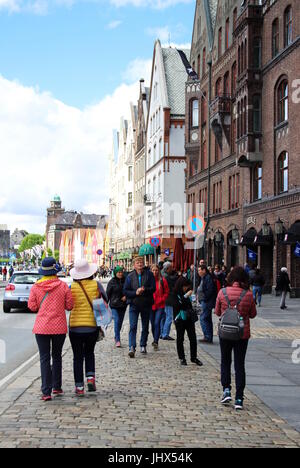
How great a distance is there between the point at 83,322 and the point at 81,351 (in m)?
0.40

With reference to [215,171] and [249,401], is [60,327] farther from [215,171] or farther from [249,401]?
[215,171]

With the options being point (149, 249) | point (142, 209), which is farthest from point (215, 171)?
point (142, 209)

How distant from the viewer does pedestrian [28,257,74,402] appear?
8750mm

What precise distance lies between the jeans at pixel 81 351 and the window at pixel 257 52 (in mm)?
29351

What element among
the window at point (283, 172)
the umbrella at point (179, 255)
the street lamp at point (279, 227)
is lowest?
the umbrella at point (179, 255)

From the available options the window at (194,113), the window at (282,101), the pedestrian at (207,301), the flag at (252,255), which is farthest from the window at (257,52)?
the pedestrian at (207,301)

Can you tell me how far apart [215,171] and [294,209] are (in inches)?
603

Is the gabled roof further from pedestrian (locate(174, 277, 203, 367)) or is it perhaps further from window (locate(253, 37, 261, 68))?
pedestrian (locate(174, 277, 203, 367))

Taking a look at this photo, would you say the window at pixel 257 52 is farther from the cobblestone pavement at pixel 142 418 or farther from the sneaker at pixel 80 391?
the sneaker at pixel 80 391

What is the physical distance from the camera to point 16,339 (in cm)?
1645

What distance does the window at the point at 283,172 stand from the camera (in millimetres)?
32219

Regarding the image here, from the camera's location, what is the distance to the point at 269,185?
34375 millimetres

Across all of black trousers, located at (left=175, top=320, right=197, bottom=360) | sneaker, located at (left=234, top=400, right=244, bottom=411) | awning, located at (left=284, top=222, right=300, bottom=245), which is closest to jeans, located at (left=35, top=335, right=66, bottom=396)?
sneaker, located at (left=234, top=400, right=244, bottom=411)

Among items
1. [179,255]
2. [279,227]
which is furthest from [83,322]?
[179,255]
